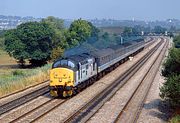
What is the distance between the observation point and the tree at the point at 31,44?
243 ft

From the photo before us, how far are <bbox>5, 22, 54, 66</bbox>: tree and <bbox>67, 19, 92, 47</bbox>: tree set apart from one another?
18391 millimetres

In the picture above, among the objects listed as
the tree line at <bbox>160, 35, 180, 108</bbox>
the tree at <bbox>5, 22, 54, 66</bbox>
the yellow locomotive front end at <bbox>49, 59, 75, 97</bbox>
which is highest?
the tree line at <bbox>160, 35, 180, 108</bbox>

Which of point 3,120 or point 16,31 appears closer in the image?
point 3,120

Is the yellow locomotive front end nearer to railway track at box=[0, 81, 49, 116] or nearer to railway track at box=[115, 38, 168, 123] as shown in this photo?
railway track at box=[0, 81, 49, 116]

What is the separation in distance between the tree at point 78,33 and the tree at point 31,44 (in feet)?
60.3

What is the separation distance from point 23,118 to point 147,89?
14.8 metres

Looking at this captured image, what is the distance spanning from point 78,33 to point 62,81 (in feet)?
232

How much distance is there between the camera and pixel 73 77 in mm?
29219

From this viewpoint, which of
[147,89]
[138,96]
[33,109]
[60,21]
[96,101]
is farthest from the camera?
[60,21]

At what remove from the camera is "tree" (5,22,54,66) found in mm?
74062

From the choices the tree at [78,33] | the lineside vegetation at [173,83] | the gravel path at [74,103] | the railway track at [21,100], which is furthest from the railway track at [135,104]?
the tree at [78,33]

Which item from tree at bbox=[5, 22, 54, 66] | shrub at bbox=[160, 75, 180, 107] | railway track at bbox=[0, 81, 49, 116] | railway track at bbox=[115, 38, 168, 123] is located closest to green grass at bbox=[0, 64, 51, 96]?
railway track at bbox=[0, 81, 49, 116]

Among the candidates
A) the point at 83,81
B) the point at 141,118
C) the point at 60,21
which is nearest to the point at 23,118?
the point at 141,118

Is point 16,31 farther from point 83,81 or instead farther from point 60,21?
→ point 60,21
